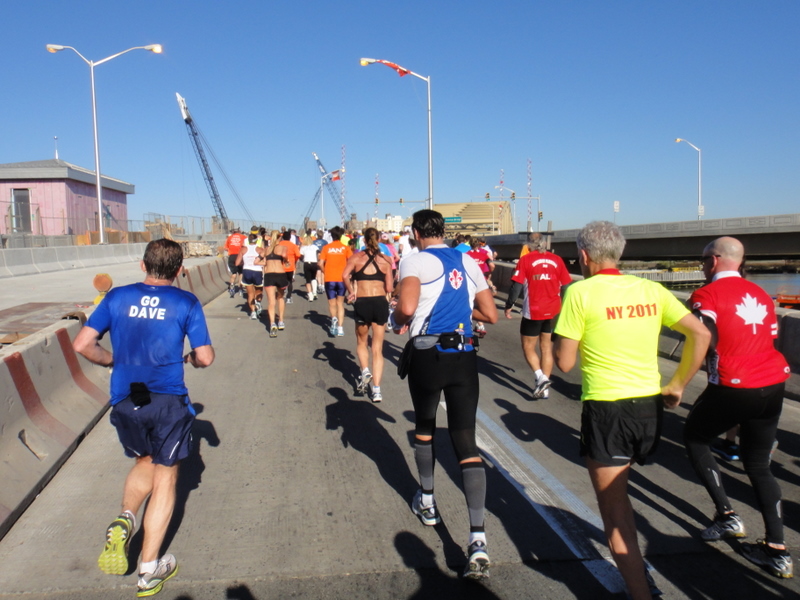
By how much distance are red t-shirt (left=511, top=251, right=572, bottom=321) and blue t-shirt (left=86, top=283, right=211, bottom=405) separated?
16.1 ft

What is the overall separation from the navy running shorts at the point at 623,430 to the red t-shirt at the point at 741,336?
3.04 ft

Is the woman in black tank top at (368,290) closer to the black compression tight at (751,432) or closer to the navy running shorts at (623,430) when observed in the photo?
the black compression tight at (751,432)

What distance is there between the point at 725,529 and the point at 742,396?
2.77 ft

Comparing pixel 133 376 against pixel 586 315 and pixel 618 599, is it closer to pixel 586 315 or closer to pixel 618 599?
pixel 586 315

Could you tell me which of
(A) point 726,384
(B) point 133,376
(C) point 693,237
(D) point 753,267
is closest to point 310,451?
(B) point 133,376

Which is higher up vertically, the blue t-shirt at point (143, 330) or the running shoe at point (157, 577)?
the blue t-shirt at point (143, 330)

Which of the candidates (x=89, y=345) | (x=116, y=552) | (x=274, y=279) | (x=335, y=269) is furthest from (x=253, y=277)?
(x=116, y=552)

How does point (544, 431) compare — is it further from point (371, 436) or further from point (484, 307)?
point (484, 307)

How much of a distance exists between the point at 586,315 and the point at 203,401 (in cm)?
528

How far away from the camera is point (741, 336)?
149 inches

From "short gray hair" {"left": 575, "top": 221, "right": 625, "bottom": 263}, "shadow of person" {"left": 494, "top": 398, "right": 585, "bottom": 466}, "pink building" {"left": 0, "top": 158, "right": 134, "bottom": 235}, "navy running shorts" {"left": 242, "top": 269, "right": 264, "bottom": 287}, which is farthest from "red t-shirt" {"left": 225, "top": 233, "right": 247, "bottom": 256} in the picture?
"pink building" {"left": 0, "top": 158, "right": 134, "bottom": 235}

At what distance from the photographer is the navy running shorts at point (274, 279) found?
12.0 meters

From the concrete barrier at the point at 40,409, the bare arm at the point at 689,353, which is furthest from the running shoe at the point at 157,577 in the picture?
the bare arm at the point at 689,353

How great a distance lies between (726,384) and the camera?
375 centimetres
